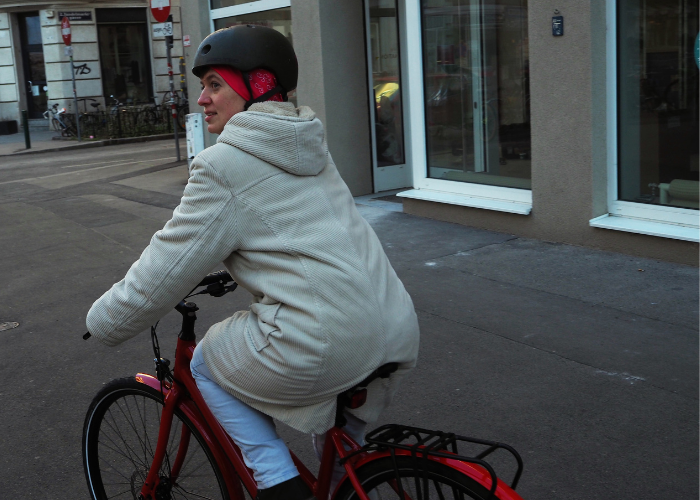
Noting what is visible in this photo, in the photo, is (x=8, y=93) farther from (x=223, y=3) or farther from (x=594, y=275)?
(x=594, y=275)

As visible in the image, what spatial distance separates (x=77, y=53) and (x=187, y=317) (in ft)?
84.4

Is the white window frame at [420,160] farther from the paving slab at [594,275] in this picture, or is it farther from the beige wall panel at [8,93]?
the beige wall panel at [8,93]

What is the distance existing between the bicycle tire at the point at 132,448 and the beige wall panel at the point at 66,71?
82.1 ft

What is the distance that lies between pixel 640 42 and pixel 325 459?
5881 millimetres

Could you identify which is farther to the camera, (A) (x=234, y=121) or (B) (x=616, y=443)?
(B) (x=616, y=443)

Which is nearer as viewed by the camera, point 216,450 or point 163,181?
point 216,450

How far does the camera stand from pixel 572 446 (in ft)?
12.6

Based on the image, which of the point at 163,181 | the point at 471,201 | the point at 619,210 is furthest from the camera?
the point at 163,181

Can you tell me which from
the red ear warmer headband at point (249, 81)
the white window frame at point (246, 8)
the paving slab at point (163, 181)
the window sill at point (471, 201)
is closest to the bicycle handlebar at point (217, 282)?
the red ear warmer headband at point (249, 81)

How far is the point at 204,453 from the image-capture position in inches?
109

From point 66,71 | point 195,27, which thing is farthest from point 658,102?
point 66,71

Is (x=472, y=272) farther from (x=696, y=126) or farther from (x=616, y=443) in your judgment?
(x=616, y=443)

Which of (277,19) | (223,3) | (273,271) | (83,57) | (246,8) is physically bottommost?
(273,271)

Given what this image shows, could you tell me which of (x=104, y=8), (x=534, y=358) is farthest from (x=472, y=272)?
(x=104, y=8)
